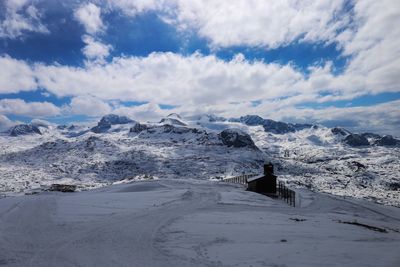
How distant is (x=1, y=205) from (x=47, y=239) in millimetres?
14843

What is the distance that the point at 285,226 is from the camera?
22.3 meters

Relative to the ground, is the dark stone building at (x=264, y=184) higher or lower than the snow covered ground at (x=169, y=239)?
higher

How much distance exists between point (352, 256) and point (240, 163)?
17356 centimetres

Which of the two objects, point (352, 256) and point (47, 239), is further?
point (47, 239)

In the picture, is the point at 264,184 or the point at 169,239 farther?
the point at 264,184

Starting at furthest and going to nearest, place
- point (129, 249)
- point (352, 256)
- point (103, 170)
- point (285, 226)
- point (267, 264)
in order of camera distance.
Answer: point (103, 170)
point (285, 226)
point (129, 249)
point (352, 256)
point (267, 264)

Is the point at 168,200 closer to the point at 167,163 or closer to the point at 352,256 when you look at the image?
the point at 352,256

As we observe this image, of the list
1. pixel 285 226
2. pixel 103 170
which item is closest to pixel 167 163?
pixel 103 170

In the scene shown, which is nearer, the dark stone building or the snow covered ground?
the snow covered ground

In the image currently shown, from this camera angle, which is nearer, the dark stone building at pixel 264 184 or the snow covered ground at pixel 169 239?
the snow covered ground at pixel 169 239

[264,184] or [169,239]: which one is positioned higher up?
[264,184]

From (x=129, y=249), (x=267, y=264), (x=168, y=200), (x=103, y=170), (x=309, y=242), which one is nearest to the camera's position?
(x=267, y=264)

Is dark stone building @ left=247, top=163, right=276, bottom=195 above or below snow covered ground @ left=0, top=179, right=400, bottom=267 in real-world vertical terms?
above

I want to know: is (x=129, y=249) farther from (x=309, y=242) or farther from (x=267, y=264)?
(x=309, y=242)
